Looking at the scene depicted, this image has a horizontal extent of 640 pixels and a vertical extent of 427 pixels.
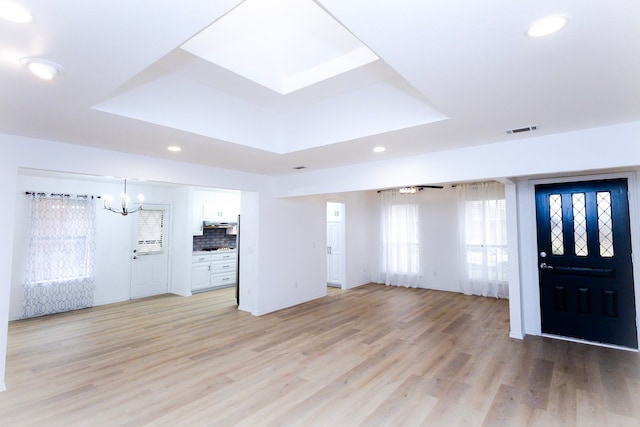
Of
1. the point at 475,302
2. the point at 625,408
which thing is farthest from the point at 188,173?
the point at 475,302

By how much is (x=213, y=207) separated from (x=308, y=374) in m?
5.31

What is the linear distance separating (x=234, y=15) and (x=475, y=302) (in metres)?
6.05

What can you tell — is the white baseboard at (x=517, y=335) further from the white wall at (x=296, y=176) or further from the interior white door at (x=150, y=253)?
the interior white door at (x=150, y=253)

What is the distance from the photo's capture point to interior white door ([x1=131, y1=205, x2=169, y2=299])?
6.70 metres

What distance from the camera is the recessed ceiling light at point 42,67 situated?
1731 millimetres

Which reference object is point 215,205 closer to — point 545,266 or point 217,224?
point 217,224

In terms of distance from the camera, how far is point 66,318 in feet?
17.0

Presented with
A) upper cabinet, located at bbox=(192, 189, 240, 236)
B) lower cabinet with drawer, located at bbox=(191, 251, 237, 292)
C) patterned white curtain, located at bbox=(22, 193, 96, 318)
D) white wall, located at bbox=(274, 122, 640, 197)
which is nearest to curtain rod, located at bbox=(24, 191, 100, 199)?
patterned white curtain, located at bbox=(22, 193, 96, 318)

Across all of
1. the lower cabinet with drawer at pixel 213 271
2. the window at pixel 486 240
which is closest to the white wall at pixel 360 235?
the window at pixel 486 240

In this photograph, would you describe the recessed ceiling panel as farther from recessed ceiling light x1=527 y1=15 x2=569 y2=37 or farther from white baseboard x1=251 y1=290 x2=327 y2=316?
white baseboard x1=251 y1=290 x2=327 y2=316

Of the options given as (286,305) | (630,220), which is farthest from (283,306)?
(630,220)

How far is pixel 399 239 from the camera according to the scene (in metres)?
7.69

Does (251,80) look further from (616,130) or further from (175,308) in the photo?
(175,308)

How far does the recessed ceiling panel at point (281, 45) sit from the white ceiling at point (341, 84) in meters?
0.10
